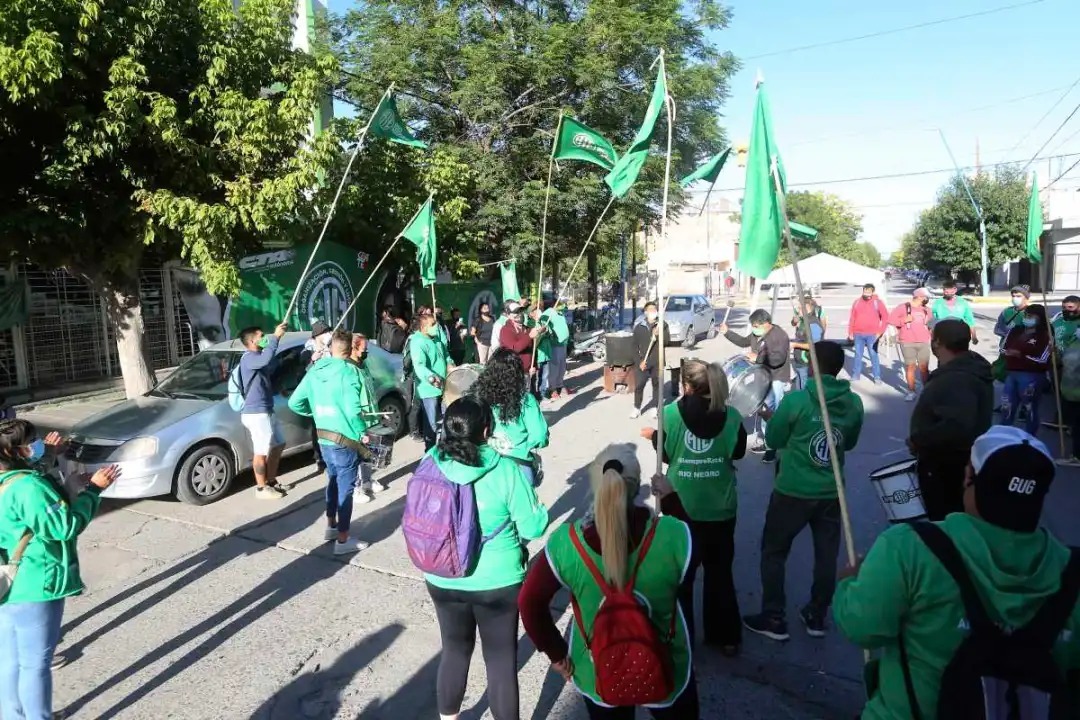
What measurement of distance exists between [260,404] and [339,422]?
167 centimetres

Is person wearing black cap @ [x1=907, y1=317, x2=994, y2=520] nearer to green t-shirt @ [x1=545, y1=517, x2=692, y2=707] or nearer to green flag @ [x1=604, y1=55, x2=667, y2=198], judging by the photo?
green t-shirt @ [x1=545, y1=517, x2=692, y2=707]

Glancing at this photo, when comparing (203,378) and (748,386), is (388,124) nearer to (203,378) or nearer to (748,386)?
(203,378)

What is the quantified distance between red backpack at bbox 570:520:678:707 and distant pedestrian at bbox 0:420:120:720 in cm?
237

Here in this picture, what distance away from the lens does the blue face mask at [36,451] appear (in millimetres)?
3329

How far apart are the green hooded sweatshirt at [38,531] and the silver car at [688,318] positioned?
1665cm

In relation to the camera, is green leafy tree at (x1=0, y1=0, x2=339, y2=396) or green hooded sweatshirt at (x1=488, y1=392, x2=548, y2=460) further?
green leafy tree at (x1=0, y1=0, x2=339, y2=396)

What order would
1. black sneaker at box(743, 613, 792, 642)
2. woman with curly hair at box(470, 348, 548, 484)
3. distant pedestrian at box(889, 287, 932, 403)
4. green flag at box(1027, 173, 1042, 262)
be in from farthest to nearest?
1. distant pedestrian at box(889, 287, 932, 403)
2. green flag at box(1027, 173, 1042, 262)
3. woman with curly hair at box(470, 348, 548, 484)
4. black sneaker at box(743, 613, 792, 642)

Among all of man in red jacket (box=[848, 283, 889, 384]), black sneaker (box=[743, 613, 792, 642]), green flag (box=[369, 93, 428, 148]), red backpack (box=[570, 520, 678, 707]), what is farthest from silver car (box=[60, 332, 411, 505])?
man in red jacket (box=[848, 283, 889, 384])

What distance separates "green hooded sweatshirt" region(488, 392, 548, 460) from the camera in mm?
4641

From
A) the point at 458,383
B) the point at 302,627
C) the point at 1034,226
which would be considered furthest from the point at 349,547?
the point at 1034,226

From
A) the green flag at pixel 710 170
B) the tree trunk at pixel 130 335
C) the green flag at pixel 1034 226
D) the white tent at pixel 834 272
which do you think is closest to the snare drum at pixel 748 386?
the green flag at pixel 710 170

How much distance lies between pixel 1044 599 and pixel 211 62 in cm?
939

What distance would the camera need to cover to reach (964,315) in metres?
10.8

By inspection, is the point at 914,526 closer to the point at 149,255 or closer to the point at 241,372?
the point at 241,372
